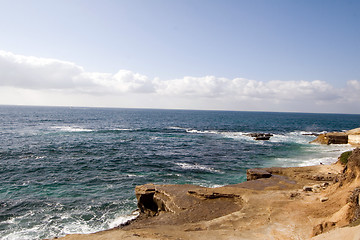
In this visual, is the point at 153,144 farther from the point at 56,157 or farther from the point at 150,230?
the point at 150,230

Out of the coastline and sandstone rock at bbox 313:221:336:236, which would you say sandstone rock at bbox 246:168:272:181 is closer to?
the coastline

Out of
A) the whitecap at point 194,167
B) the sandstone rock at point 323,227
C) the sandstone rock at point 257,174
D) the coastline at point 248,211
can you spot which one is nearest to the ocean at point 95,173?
the whitecap at point 194,167

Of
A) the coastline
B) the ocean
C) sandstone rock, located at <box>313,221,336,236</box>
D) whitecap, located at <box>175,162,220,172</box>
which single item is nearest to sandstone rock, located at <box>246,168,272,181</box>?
the coastline

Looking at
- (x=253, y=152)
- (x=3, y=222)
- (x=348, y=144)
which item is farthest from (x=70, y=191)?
(x=348, y=144)

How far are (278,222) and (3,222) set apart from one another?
2037cm

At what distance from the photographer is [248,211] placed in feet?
50.2

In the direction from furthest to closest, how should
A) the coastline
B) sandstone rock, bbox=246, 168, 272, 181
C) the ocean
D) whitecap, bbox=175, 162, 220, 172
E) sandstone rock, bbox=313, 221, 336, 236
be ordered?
1. whitecap, bbox=175, 162, 220, 172
2. sandstone rock, bbox=246, 168, 272, 181
3. the ocean
4. the coastline
5. sandstone rock, bbox=313, 221, 336, 236

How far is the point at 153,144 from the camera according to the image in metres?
52.6

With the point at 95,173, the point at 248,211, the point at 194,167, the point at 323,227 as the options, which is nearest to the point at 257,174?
the point at 248,211

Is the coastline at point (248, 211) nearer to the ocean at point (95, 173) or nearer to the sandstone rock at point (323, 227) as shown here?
the sandstone rock at point (323, 227)

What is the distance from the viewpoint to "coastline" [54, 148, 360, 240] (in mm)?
11688

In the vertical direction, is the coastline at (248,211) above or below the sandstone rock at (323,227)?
below

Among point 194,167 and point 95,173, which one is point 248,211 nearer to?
point 194,167

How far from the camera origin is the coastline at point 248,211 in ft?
38.3
